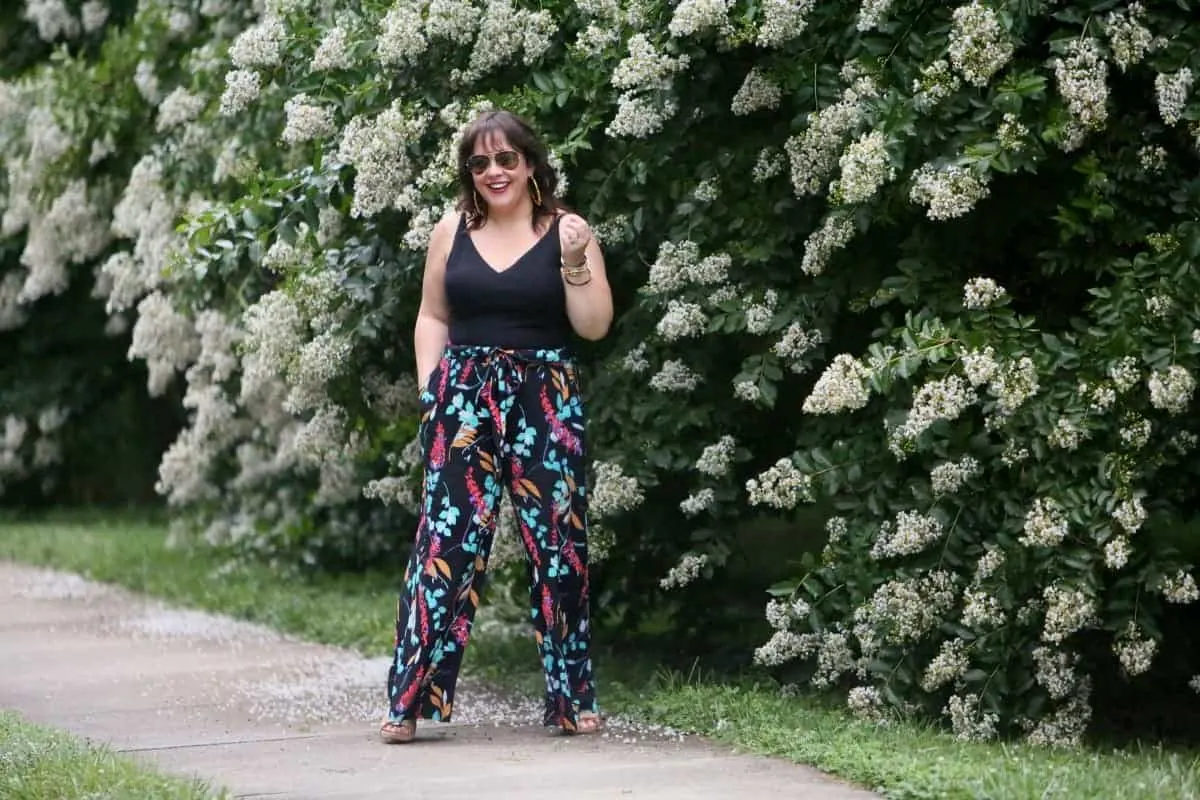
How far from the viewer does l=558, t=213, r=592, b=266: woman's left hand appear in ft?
19.6

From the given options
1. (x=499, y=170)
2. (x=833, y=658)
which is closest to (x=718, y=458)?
(x=833, y=658)

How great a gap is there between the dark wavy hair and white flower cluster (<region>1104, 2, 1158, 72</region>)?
1.72 meters

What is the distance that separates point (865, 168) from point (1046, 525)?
1117 mm

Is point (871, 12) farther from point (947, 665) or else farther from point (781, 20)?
point (947, 665)

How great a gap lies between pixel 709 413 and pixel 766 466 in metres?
0.41

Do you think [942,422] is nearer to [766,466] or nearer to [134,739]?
[766,466]

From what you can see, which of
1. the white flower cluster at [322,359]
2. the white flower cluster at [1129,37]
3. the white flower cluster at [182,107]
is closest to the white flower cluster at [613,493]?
the white flower cluster at [322,359]

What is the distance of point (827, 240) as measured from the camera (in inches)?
240

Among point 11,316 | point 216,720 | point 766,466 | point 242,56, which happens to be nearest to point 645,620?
point 766,466

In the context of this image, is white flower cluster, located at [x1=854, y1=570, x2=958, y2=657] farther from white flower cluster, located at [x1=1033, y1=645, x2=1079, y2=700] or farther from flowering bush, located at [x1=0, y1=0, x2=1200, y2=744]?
white flower cluster, located at [x1=1033, y1=645, x2=1079, y2=700]

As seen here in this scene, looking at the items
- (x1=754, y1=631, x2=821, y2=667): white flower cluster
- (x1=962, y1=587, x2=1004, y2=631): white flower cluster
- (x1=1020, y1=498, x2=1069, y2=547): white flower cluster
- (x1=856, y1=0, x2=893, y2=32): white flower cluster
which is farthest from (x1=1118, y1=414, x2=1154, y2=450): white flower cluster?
(x1=856, y1=0, x2=893, y2=32): white flower cluster

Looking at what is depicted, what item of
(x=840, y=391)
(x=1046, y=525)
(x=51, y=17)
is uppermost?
(x=51, y=17)

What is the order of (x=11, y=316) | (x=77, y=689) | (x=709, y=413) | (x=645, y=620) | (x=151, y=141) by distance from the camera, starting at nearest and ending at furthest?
(x=709, y=413) → (x=77, y=689) → (x=645, y=620) → (x=151, y=141) → (x=11, y=316)

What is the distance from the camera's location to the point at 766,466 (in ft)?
23.2
